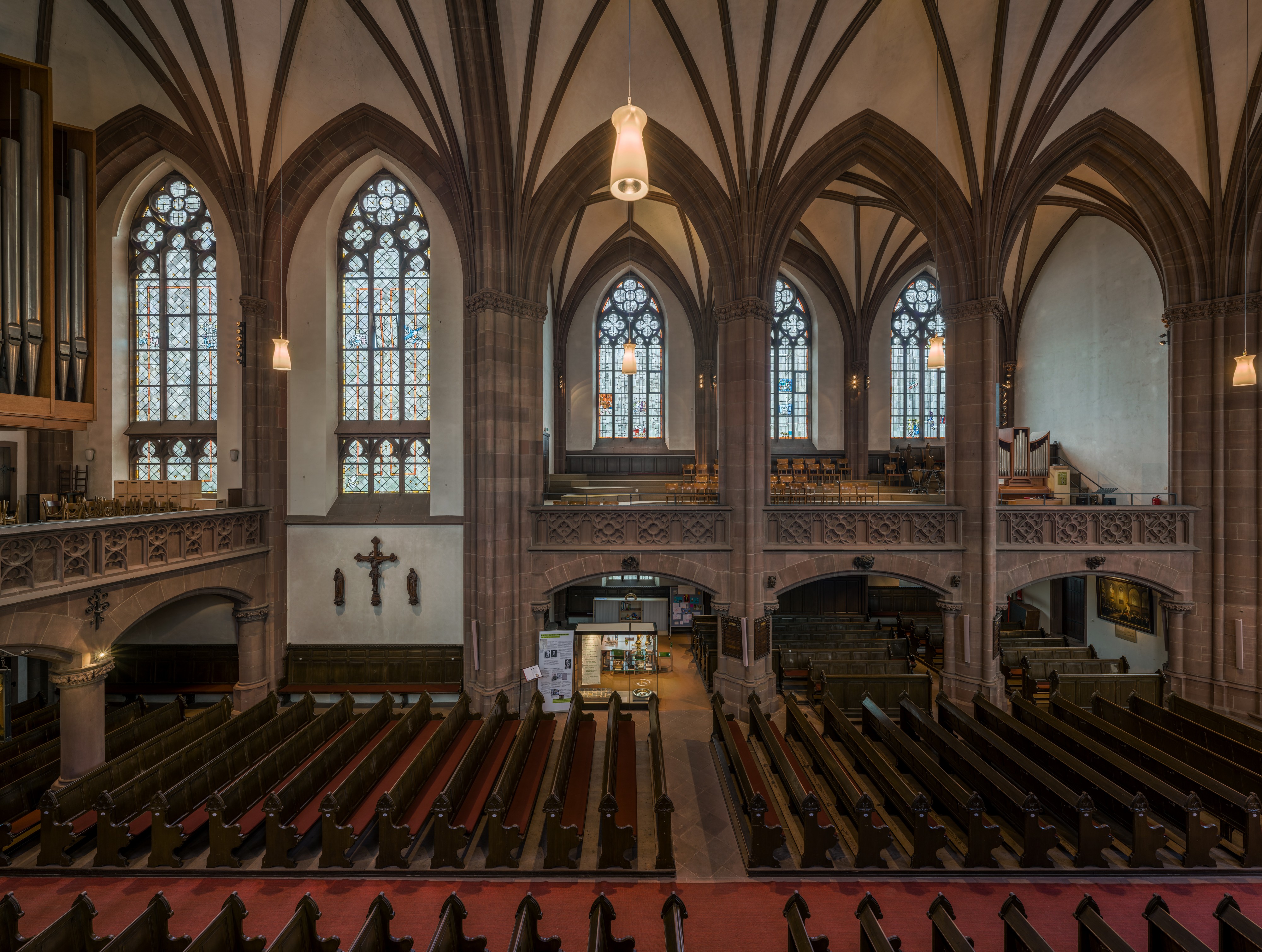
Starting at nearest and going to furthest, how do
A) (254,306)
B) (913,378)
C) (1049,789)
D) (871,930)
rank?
(871,930), (1049,789), (254,306), (913,378)

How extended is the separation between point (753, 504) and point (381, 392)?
33.2ft

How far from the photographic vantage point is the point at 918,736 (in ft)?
35.0

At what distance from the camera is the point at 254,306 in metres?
13.9

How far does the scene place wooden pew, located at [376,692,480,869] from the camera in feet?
24.0

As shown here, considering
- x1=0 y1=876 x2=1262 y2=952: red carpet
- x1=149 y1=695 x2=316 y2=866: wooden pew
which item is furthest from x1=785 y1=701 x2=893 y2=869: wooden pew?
x1=149 y1=695 x2=316 y2=866: wooden pew

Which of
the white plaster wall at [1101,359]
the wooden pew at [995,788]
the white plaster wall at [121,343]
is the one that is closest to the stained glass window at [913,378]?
the white plaster wall at [1101,359]

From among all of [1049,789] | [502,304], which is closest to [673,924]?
[1049,789]

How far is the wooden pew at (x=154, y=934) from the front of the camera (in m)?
4.86

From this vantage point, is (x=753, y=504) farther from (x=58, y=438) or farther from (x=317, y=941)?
(x=58, y=438)

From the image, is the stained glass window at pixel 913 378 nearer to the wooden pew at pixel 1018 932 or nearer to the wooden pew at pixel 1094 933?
the wooden pew at pixel 1094 933

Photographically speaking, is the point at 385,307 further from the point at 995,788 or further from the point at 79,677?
the point at 995,788

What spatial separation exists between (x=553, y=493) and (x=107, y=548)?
421 inches

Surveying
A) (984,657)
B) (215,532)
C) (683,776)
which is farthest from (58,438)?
(984,657)

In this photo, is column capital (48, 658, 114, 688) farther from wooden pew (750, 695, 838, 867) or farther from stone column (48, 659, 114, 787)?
wooden pew (750, 695, 838, 867)
